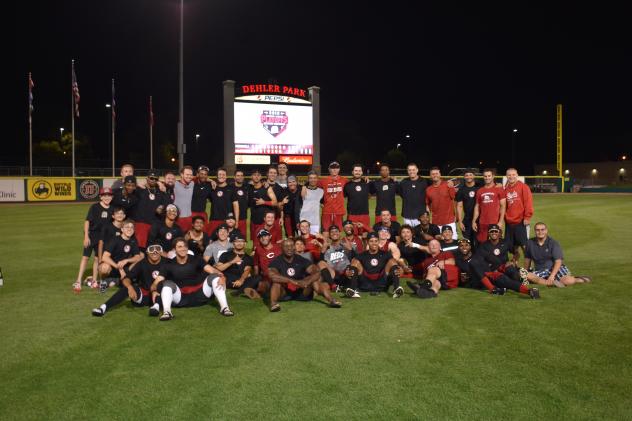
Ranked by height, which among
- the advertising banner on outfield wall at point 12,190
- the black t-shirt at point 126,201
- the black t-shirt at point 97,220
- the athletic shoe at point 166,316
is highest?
the advertising banner on outfield wall at point 12,190

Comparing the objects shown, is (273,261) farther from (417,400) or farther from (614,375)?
(614,375)

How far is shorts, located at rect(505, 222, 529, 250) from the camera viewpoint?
917cm

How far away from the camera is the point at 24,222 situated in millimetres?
18734

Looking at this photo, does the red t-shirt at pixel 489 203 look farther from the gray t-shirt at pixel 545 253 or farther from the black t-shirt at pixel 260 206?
the black t-shirt at pixel 260 206

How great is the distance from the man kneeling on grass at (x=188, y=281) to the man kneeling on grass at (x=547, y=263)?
4.96 meters

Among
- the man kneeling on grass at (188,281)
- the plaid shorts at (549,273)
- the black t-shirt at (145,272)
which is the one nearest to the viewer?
the man kneeling on grass at (188,281)

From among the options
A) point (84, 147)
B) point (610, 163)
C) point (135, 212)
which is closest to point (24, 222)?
point (135, 212)

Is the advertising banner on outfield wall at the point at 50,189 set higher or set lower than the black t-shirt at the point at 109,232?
higher

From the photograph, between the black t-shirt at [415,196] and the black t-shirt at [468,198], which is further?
the black t-shirt at [468,198]

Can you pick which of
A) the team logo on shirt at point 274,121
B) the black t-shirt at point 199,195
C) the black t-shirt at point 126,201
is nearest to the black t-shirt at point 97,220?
the black t-shirt at point 126,201

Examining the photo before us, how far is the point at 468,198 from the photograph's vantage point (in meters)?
9.88

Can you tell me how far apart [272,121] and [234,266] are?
26354mm

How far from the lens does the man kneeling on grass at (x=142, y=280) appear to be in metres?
6.81

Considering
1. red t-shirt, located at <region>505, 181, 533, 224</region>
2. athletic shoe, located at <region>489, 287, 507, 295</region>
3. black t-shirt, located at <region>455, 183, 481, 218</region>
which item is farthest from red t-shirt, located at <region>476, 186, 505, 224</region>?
athletic shoe, located at <region>489, 287, 507, 295</region>
